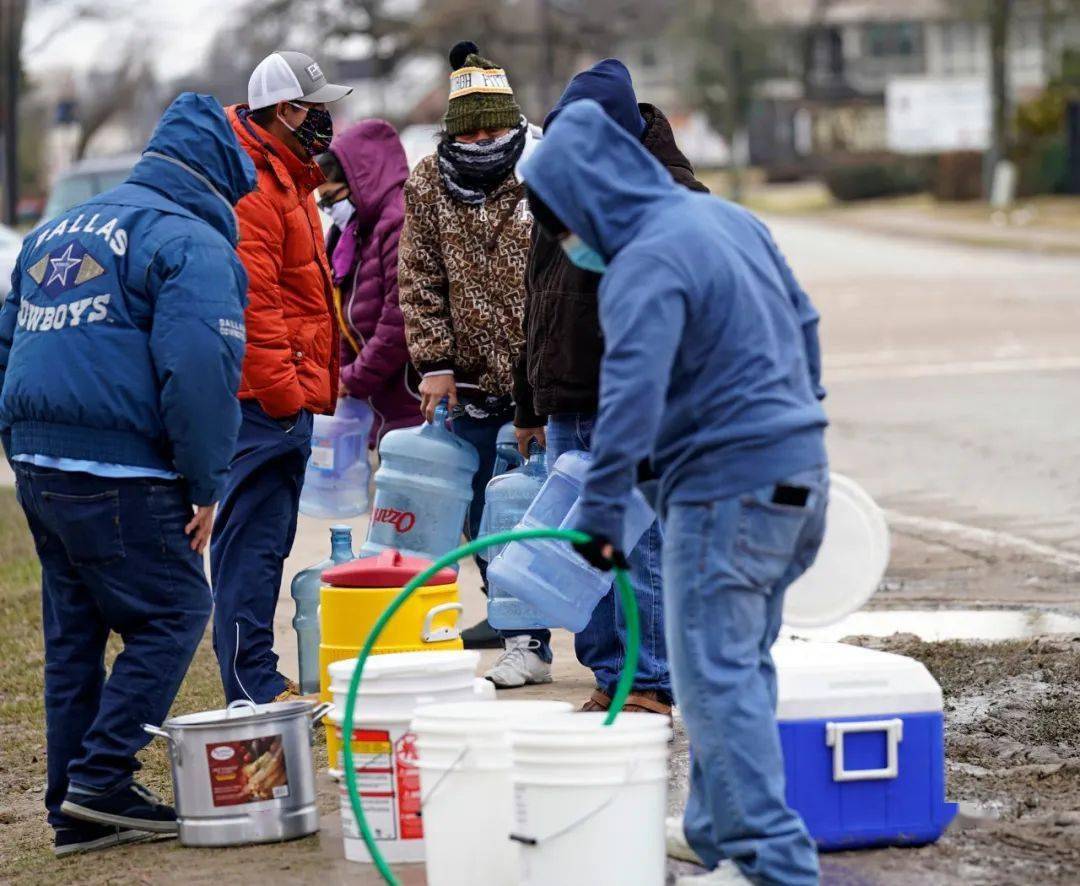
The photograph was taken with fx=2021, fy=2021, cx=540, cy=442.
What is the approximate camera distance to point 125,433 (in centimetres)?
554

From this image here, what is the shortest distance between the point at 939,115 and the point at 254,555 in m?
59.2

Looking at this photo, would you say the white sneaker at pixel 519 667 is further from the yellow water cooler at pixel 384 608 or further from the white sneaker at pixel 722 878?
the white sneaker at pixel 722 878

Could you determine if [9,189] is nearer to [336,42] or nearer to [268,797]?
[336,42]

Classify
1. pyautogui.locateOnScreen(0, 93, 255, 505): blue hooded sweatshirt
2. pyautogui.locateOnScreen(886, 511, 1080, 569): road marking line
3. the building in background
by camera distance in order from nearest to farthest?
pyautogui.locateOnScreen(0, 93, 255, 505): blue hooded sweatshirt → pyautogui.locateOnScreen(886, 511, 1080, 569): road marking line → the building in background

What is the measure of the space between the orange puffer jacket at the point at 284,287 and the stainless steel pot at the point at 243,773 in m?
1.45

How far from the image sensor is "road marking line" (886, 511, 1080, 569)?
10.5 m

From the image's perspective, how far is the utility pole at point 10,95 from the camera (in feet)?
141

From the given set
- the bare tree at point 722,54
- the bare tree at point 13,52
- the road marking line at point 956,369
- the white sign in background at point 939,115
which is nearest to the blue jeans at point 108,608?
the road marking line at point 956,369

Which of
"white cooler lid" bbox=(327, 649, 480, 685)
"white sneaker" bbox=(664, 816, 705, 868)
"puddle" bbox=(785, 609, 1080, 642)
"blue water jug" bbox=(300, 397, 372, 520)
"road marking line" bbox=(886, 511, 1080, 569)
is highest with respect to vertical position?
"white cooler lid" bbox=(327, 649, 480, 685)

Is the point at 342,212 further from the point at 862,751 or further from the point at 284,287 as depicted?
the point at 862,751

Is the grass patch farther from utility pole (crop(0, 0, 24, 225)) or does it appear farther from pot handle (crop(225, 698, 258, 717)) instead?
utility pole (crop(0, 0, 24, 225))

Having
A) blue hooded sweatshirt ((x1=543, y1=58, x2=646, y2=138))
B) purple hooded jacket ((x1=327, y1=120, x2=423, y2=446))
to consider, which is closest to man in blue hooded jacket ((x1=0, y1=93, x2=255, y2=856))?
blue hooded sweatshirt ((x1=543, y1=58, x2=646, y2=138))

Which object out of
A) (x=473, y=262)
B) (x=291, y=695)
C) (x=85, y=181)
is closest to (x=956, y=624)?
(x=473, y=262)

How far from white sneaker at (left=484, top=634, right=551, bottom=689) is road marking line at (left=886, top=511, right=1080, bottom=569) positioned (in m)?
3.68
